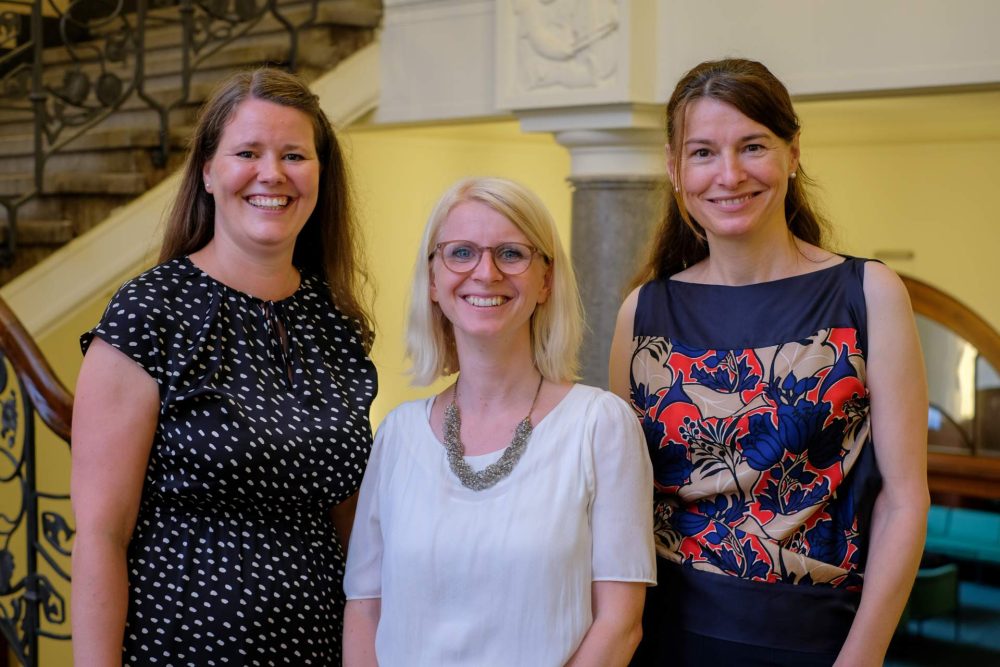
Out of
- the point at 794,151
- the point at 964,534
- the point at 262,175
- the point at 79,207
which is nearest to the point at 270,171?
the point at 262,175

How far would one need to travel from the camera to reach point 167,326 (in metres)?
2.38

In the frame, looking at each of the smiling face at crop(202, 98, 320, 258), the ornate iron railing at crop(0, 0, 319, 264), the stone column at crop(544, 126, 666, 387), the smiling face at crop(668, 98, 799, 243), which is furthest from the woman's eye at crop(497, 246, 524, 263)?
the ornate iron railing at crop(0, 0, 319, 264)

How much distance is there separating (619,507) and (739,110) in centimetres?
75

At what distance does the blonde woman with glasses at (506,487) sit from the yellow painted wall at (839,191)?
18.3 feet

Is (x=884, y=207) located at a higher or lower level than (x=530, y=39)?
lower

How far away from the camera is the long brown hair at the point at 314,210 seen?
8.14ft

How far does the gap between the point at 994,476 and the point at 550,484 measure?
16.4 ft

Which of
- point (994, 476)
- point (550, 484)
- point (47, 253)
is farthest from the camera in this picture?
point (994, 476)

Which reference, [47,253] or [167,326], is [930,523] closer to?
[47,253]

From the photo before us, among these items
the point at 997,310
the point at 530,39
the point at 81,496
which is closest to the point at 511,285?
the point at 81,496

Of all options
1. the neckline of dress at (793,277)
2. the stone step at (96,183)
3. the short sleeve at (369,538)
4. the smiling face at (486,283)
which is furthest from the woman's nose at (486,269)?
the stone step at (96,183)

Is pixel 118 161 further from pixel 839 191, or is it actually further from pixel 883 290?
pixel 839 191

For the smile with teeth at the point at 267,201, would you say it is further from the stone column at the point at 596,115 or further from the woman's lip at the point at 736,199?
the stone column at the point at 596,115

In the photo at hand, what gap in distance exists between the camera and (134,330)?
2.33 meters
